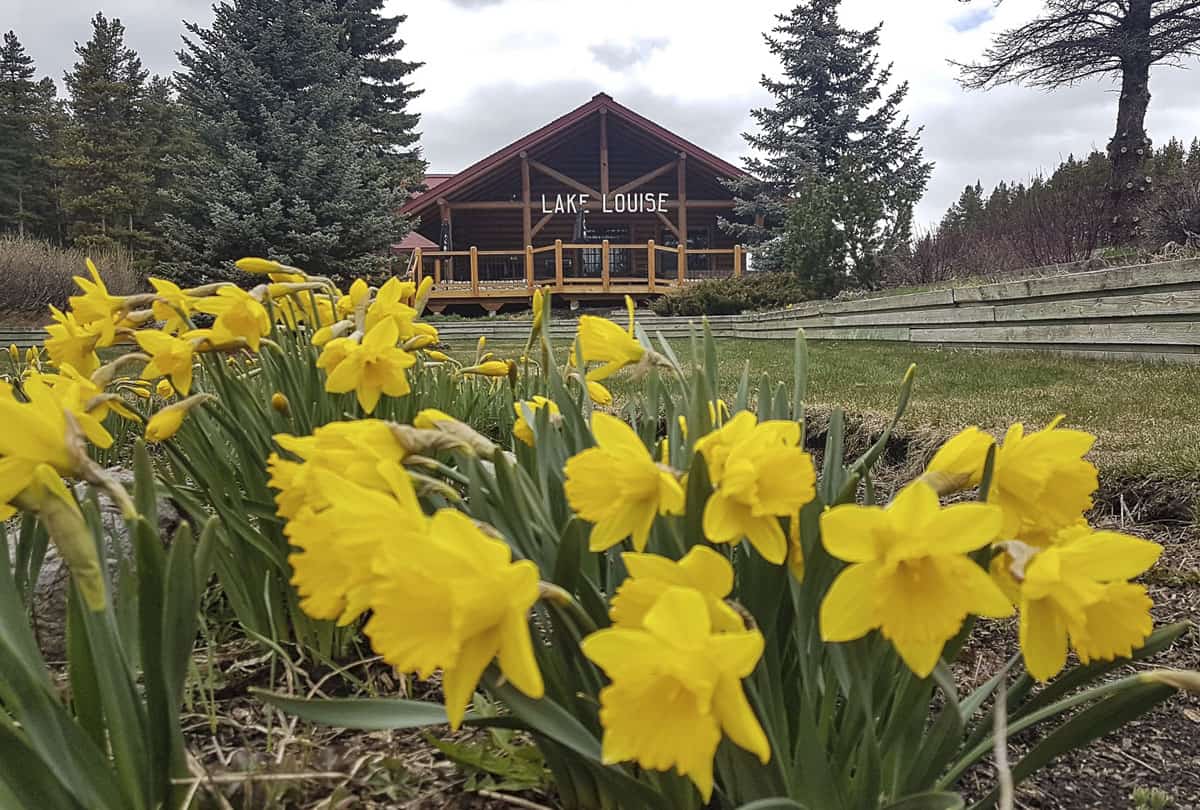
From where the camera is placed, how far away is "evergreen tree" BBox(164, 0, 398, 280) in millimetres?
11539

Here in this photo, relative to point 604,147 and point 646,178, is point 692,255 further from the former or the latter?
point 604,147

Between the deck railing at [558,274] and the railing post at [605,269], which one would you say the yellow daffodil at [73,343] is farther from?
the railing post at [605,269]

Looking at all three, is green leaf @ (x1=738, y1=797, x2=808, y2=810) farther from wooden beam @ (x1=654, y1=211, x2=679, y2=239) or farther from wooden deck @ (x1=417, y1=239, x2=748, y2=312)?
wooden beam @ (x1=654, y1=211, x2=679, y2=239)

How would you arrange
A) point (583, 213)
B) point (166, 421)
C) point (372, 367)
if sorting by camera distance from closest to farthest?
point (166, 421), point (372, 367), point (583, 213)

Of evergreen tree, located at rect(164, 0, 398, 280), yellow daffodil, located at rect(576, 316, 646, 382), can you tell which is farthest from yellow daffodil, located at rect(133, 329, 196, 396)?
evergreen tree, located at rect(164, 0, 398, 280)

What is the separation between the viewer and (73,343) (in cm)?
126

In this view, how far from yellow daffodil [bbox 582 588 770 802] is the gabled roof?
18.6 meters

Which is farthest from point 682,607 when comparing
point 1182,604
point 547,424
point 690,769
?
point 1182,604

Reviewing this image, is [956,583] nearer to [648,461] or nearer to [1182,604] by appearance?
[648,461]

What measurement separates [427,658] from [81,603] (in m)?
0.42

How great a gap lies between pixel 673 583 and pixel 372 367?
0.70 m

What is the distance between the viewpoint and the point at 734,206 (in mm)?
19047

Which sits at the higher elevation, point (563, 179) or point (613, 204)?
point (563, 179)

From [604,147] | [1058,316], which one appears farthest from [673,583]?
[604,147]
